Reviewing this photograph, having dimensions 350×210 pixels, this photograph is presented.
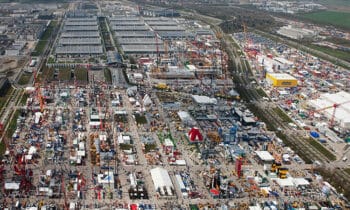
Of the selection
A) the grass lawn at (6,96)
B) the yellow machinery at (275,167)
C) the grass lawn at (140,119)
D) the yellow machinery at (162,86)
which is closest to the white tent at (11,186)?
the grass lawn at (140,119)

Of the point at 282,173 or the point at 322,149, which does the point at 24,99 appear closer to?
the point at 282,173

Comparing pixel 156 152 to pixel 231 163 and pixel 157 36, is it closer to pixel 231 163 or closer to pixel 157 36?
pixel 231 163

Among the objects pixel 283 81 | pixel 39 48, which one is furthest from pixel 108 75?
pixel 283 81

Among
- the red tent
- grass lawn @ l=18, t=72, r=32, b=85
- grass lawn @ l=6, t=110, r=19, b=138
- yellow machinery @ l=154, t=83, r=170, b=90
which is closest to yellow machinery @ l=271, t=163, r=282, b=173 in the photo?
the red tent

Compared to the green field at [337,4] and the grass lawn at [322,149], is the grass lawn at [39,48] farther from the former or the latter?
the green field at [337,4]

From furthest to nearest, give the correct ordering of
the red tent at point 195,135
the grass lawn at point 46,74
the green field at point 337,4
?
the green field at point 337,4
the grass lawn at point 46,74
the red tent at point 195,135

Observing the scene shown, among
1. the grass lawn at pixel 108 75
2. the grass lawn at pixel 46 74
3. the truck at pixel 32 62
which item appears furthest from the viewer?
the truck at pixel 32 62

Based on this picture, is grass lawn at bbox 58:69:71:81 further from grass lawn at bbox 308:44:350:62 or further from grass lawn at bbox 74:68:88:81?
grass lawn at bbox 308:44:350:62
